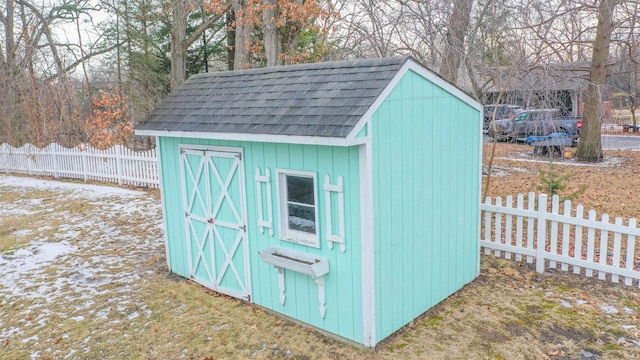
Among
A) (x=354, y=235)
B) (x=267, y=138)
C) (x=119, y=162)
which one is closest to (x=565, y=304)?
(x=354, y=235)

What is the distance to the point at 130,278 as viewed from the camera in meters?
6.72

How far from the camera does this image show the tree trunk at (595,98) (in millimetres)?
13173

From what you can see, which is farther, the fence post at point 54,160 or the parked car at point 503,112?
the fence post at point 54,160

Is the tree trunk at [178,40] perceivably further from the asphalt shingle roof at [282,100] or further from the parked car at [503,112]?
the parked car at [503,112]

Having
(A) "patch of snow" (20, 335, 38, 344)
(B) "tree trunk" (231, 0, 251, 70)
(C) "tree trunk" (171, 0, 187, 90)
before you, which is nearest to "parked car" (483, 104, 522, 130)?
(B) "tree trunk" (231, 0, 251, 70)

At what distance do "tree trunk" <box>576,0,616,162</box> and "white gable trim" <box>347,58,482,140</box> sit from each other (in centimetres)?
881

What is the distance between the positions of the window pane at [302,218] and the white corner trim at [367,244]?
2.09 feet

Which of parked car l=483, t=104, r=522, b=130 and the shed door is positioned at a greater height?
parked car l=483, t=104, r=522, b=130

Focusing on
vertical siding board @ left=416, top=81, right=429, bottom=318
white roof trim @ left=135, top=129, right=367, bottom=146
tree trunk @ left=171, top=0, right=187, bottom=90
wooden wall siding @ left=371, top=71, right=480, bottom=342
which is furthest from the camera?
tree trunk @ left=171, top=0, right=187, bottom=90

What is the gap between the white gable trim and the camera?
4.09 metres

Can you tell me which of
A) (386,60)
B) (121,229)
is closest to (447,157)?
(386,60)

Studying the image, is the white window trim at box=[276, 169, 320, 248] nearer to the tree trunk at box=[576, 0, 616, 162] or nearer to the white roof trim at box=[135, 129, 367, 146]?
the white roof trim at box=[135, 129, 367, 146]

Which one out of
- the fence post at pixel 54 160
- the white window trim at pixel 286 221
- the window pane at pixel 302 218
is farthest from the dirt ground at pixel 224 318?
the fence post at pixel 54 160

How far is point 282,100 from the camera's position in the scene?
5125mm
